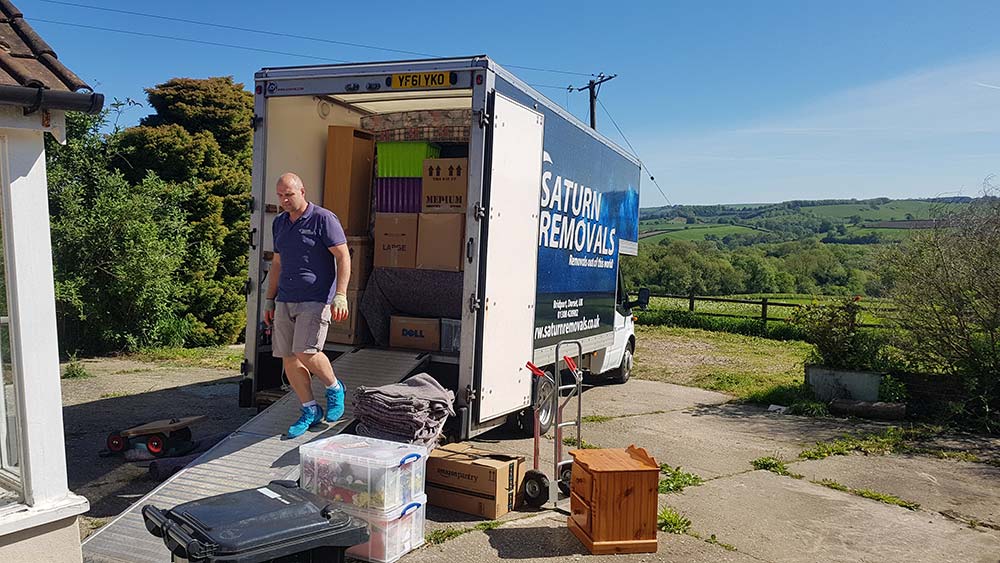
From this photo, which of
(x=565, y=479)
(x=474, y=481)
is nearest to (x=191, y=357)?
(x=474, y=481)

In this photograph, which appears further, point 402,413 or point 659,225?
point 659,225

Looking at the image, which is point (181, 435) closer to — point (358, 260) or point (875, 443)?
point (358, 260)

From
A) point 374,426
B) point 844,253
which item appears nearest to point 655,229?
point 844,253

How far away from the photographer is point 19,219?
3.43m

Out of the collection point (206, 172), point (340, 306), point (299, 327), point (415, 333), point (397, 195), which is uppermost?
point (206, 172)

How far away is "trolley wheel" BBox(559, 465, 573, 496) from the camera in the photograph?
5.39 metres

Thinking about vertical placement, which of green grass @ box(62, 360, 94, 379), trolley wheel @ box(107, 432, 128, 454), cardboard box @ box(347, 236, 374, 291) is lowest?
green grass @ box(62, 360, 94, 379)

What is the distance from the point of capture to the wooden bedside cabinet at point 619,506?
4.55m

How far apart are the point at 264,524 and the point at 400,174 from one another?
169 inches

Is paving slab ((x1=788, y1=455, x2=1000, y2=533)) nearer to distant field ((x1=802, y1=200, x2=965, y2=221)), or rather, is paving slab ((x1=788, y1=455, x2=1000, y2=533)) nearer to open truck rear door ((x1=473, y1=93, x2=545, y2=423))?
open truck rear door ((x1=473, y1=93, x2=545, y2=423))

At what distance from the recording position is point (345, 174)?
275 inches

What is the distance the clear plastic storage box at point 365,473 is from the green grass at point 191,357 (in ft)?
25.8

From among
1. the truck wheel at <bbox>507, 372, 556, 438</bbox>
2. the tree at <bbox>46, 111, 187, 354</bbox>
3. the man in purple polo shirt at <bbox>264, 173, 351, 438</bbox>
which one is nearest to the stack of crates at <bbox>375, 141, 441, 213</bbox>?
the man in purple polo shirt at <bbox>264, 173, 351, 438</bbox>

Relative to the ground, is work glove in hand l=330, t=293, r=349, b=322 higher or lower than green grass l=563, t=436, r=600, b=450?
higher
